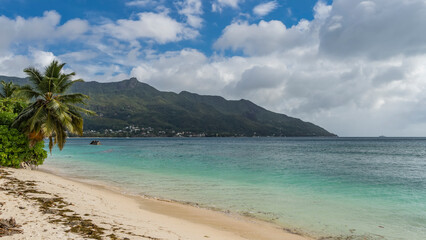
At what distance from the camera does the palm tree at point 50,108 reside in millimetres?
19844

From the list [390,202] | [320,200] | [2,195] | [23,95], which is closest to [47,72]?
[23,95]

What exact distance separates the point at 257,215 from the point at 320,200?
19.4 feet

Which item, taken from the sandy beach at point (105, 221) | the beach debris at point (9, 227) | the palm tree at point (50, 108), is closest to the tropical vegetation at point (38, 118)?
the palm tree at point (50, 108)

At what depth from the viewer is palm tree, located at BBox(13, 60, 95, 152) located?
19.8m

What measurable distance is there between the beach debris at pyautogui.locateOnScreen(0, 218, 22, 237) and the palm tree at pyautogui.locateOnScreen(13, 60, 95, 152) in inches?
579

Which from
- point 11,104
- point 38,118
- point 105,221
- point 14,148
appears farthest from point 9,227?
point 11,104

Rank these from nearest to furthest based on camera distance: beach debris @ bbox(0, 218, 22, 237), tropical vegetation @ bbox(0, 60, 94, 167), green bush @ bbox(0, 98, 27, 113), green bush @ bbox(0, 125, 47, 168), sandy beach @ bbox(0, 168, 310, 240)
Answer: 1. beach debris @ bbox(0, 218, 22, 237)
2. sandy beach @ bbox(0, 168, 310, 240)
3. green bush @ bbox(0, 125, 47, 168)
4. tropical vegetation @ bbox(0, 60, 94, 167)
5. green bush @ bbox(0, 98, 27, 113)

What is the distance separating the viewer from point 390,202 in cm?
1605

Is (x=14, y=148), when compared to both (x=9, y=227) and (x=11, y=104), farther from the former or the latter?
(x=9, y=227)

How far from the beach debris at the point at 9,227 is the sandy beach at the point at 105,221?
26 millimetres

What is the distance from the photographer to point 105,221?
27.6 feet

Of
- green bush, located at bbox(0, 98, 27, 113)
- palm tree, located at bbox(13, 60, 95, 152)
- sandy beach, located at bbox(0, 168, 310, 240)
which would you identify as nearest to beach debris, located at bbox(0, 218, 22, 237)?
sandy beach, located at bbox(0, 168, 310, 240)

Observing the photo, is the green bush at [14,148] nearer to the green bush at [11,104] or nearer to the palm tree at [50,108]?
the palm tree at [50,108]

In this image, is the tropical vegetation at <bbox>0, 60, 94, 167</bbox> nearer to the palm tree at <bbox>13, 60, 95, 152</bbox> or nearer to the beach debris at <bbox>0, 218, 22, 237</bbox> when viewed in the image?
the palm tree at <bbox>13, 60, 95, 152</bbox>
